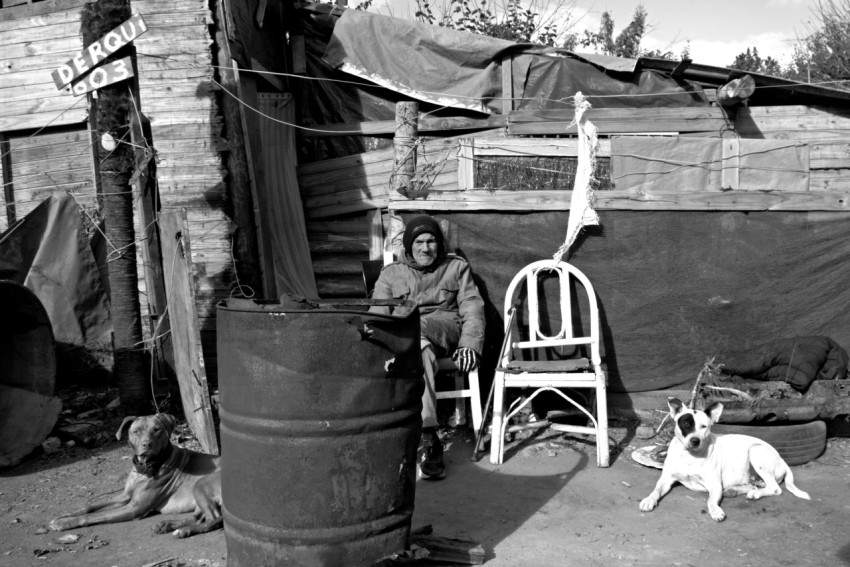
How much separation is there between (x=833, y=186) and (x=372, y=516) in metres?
7.22

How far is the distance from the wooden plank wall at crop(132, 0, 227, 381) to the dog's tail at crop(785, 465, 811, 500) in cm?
460

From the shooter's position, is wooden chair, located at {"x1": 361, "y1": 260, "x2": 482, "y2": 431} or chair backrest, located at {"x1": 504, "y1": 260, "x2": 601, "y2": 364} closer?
wooden chair, located at {"x1": 361, "y1": 260, "x2": 482, "y2": 431}

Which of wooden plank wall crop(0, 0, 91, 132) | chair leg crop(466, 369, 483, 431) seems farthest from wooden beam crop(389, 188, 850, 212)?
wooden plank wall crop(0, 0, 91, 132)

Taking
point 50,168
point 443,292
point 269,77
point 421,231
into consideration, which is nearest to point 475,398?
point 443,292

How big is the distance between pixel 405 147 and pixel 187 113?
1.90 meters

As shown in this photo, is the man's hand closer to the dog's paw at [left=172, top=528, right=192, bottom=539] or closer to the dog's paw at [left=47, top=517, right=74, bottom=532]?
the dog's paw at [left=172, top=528, right=192, bottom=539]

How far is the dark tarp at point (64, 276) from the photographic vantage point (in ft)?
23.5

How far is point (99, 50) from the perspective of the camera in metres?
5.46

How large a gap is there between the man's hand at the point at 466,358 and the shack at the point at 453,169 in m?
0.72

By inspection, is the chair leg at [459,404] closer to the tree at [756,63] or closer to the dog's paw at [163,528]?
the dog's paw at [163,528]

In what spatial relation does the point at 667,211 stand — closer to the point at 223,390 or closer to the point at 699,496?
the point at 699,496

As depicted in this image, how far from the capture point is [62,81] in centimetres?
542

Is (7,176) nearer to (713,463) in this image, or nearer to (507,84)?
(507,84)

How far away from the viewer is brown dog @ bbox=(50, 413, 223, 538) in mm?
4277
